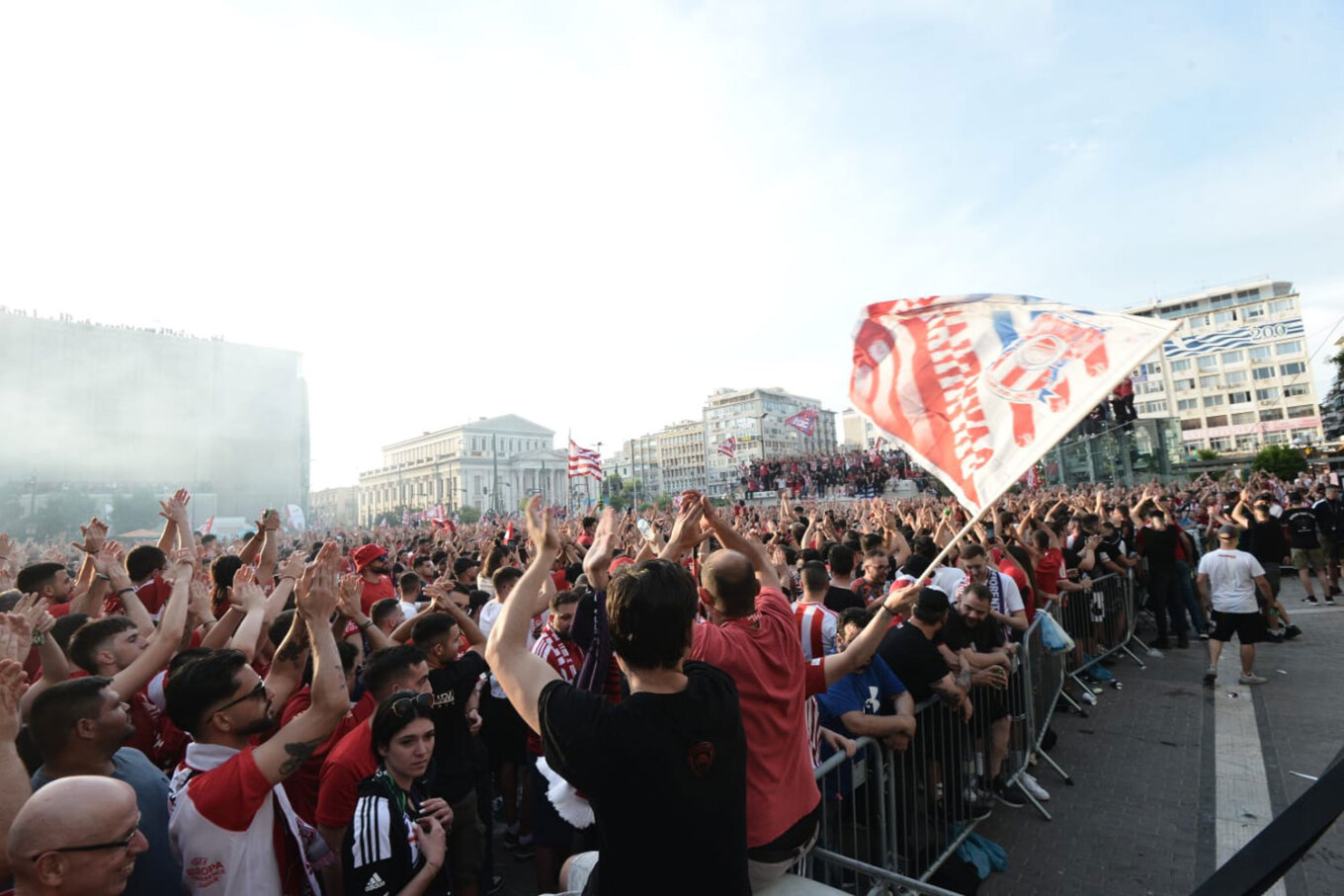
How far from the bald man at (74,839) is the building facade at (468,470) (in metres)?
99.4

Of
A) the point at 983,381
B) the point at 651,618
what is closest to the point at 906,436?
the point at 983,381

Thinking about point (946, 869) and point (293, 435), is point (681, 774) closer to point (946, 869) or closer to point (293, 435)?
point (946, 869)

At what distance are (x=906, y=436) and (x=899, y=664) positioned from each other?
1496 millimetres

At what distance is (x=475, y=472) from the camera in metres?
112

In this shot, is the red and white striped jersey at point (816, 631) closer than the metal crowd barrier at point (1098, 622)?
Yes

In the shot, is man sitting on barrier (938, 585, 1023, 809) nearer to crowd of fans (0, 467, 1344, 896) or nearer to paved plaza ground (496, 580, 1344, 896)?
crowd of fans (0, 467, 1344, 896)

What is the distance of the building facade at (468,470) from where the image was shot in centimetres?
10931

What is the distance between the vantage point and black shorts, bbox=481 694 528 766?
4.74 m

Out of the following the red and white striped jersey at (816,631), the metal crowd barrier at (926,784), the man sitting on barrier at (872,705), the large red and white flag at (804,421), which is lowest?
the metal crowd barrier at (926,784)

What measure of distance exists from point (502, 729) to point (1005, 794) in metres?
Answer: 3.98

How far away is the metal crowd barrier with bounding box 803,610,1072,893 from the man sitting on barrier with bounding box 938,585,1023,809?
14mm

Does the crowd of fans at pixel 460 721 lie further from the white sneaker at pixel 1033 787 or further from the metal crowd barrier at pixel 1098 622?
the metal crowd barrier at pixel 1098 622

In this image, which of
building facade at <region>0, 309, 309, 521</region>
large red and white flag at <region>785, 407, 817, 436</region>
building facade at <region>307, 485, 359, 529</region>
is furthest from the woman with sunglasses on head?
building facade at <region>307, 485, 359, 529</region>

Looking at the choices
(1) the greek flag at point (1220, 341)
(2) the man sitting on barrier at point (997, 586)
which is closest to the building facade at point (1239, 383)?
(1) the greek flag at point (1220, 341)
